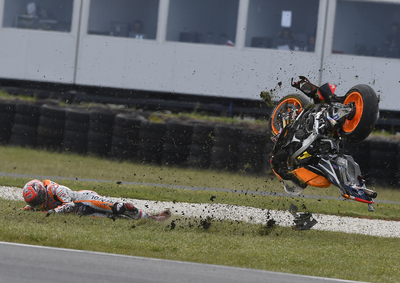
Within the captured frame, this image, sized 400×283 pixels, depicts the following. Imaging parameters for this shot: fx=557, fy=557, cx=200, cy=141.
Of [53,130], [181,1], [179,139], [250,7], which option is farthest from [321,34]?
[53,130]

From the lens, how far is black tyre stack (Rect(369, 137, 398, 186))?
14438 millimetres

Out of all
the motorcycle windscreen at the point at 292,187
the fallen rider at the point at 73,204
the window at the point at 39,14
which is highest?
the window at the point at 39,14

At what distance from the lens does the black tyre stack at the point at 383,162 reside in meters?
14.4

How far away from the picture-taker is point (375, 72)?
61.5ft

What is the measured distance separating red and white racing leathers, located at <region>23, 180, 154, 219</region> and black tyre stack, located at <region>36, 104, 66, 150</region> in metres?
7.00

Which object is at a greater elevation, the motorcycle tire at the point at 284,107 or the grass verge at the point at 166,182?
the motorcycle tire at the point at 284,107

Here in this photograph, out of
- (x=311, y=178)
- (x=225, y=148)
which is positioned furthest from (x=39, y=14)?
(x=311, y=178)

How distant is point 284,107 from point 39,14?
43.9 feet

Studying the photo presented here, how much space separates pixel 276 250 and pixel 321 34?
41.4ft

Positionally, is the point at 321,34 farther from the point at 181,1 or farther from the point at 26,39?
the point at 26,39

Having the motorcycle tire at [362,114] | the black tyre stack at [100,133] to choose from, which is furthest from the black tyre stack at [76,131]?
the motorcycle tire at [362,114]

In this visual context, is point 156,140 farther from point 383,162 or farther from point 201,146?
point 383,162

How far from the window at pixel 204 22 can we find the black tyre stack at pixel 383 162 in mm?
6818

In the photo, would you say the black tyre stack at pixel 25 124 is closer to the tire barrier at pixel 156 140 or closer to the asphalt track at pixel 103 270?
the tire barrier at pixel 156 140
